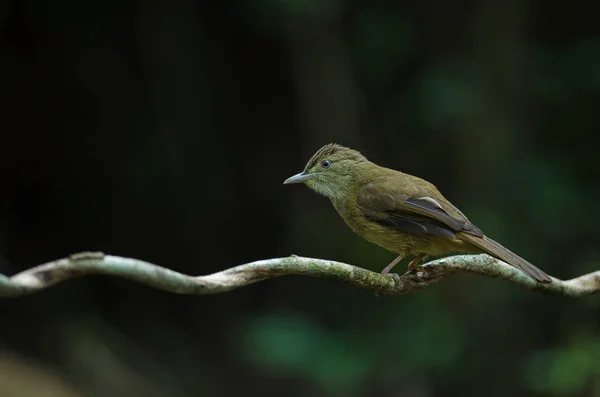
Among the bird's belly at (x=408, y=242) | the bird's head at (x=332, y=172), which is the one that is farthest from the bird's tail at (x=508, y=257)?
the bird's head at (x=332, y=172)

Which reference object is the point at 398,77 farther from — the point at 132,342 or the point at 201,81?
the point at 132,342

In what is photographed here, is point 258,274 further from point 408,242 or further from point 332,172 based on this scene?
point 332,172

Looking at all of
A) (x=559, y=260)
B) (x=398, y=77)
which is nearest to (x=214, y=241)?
(x=398, y=77)

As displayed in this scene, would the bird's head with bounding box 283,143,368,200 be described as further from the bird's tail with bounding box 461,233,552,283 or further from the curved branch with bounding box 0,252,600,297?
the curved branch with bounding box 0,252,600,297

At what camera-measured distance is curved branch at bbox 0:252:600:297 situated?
167 centimetres

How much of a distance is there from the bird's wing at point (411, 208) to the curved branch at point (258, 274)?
30cm

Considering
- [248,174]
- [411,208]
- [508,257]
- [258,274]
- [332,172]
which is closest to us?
[258,274]

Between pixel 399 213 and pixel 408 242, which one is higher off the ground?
pixel 399 213

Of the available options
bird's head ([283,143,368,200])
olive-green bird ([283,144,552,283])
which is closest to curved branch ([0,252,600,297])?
olive-green bird ([283,144,552,283])

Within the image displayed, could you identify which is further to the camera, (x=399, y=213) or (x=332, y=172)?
(x=332, y=172)

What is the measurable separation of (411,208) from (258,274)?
1393 millimetres

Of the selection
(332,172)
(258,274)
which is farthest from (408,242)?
(258,274)

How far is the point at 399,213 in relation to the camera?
3.44 meters

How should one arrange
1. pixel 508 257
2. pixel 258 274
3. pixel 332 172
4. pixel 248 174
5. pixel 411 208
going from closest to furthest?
pixel 258 274 → pixel 508 257 → pixel 411 208 → pixel 332 172 → pixel 248 174
